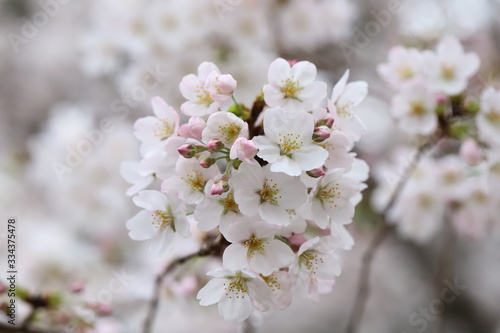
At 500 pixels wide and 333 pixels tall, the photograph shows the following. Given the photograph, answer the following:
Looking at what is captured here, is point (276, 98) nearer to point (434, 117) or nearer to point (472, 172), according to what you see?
point (434, 117)

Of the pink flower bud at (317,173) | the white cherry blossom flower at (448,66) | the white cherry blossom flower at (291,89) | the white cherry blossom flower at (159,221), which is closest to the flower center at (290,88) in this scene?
the white cherry blossom flower at (291,89)

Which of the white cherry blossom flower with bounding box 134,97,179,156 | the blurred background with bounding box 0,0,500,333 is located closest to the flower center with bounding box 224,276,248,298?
the white cherry blossom flower with bounding box 134,97,179,156

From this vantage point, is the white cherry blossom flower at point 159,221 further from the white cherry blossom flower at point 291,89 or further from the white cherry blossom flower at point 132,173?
the white cherry blossom flower at point 291,89

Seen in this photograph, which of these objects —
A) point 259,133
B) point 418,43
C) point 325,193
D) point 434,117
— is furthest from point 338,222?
point 418,43

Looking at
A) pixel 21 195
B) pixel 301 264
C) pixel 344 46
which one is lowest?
pixel 21 195

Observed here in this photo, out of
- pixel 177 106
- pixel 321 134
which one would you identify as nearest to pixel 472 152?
pixel 321 134

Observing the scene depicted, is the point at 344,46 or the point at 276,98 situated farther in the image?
the point at 344,46

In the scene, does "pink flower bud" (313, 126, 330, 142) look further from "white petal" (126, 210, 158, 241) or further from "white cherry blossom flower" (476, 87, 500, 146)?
"white cherry blossom flower" (476, 87, 500, 146)

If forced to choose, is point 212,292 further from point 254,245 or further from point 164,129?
point 164,129
